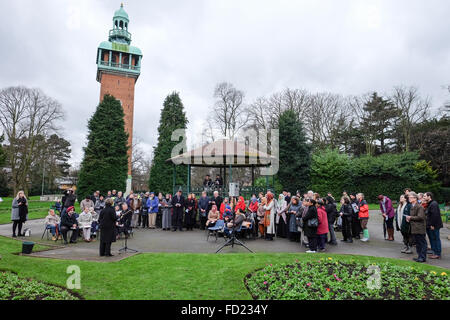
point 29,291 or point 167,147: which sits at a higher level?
point 167,147

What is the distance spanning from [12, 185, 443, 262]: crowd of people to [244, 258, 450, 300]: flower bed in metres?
2.24

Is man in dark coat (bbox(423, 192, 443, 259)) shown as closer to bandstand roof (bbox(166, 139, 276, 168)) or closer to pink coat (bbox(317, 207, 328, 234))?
pink coat (bbox(317, 207, 328, 234))

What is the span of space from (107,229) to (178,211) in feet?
20.5

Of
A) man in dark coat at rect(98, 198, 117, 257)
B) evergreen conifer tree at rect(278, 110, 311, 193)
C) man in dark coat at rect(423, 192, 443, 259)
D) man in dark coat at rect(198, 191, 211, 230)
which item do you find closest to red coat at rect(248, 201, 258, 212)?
man in dark coat at rect(198, 191, 211, 230)

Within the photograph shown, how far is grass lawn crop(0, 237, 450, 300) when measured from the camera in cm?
546

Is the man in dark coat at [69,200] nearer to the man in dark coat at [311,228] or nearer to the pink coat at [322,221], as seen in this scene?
the man in dark coat at [311,228]

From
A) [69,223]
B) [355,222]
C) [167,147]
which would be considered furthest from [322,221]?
A: [167,147]

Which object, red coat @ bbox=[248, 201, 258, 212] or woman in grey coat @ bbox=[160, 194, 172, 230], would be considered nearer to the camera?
red coat @ bbox=[248, 201, 258, 212]

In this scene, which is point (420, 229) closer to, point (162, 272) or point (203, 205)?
point (162, 272)

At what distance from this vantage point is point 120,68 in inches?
1690

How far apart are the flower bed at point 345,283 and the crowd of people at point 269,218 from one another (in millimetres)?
2239

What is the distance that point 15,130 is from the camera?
34.6 metres

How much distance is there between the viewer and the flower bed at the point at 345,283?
5293 mm
